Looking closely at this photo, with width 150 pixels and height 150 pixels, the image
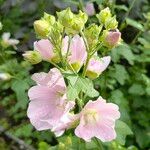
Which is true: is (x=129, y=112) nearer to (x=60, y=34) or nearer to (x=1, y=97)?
(x=1, y=97)

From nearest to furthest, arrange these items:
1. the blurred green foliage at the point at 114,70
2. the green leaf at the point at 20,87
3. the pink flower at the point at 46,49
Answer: the pink flower at the point at 46,49, the green leaf at the point at 20,87, the blurred green foliage at the point at 114,70

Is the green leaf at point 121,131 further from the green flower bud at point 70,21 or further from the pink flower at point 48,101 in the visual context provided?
the green flower bud at point 70,21

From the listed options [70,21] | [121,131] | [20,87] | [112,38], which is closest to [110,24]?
[112,38]

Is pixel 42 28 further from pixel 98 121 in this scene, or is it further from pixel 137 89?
pixel 137 89

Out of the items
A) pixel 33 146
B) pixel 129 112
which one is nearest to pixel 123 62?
pixel 129 112

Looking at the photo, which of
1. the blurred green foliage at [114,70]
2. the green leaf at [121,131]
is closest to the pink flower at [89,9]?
the blurred green foliage at [114,70]

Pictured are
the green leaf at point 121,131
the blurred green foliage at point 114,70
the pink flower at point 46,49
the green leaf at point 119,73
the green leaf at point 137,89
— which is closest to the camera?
the pink flower at point 46,49
